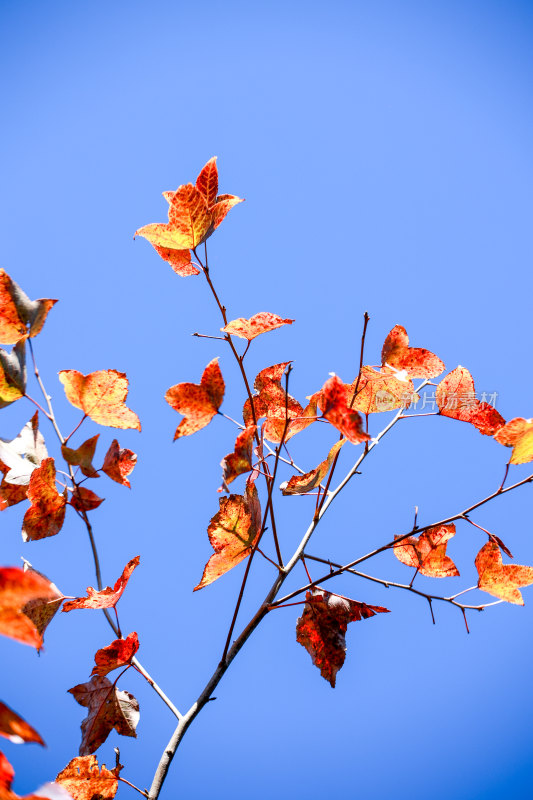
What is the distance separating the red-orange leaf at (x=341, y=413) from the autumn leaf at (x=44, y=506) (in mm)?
183

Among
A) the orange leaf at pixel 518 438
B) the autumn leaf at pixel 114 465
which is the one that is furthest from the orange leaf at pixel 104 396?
the orange leaf at pixel 518 438

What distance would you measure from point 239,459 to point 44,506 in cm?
14

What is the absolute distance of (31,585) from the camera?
0.19 metres

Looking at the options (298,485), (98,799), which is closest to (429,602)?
(298,485)

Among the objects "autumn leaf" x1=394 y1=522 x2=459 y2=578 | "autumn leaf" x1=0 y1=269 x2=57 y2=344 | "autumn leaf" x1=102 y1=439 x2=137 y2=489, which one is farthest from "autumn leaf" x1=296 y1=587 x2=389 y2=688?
"autumn leaf" x1=0 y1=269 x2=57 y2=344

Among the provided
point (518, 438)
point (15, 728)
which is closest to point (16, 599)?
point (15, 728)

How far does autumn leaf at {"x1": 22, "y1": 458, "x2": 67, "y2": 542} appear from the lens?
1.15ft

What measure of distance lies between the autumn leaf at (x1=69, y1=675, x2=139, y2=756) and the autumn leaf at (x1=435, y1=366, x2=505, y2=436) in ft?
1.02

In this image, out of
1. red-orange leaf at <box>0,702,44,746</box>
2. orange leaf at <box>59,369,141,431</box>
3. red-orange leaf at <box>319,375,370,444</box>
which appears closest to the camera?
red-orange leaf at <box>0,702,44,746</box>

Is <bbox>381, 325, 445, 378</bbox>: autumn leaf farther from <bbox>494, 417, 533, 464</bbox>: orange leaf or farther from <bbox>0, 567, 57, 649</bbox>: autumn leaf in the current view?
<bbox>0, 567, 57, 649</bbox>: autumn leaf

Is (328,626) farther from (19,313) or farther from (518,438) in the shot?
(19,313)

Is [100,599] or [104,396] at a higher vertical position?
[104,396]

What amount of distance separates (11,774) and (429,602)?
10.2 inches

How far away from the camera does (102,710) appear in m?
0.38
